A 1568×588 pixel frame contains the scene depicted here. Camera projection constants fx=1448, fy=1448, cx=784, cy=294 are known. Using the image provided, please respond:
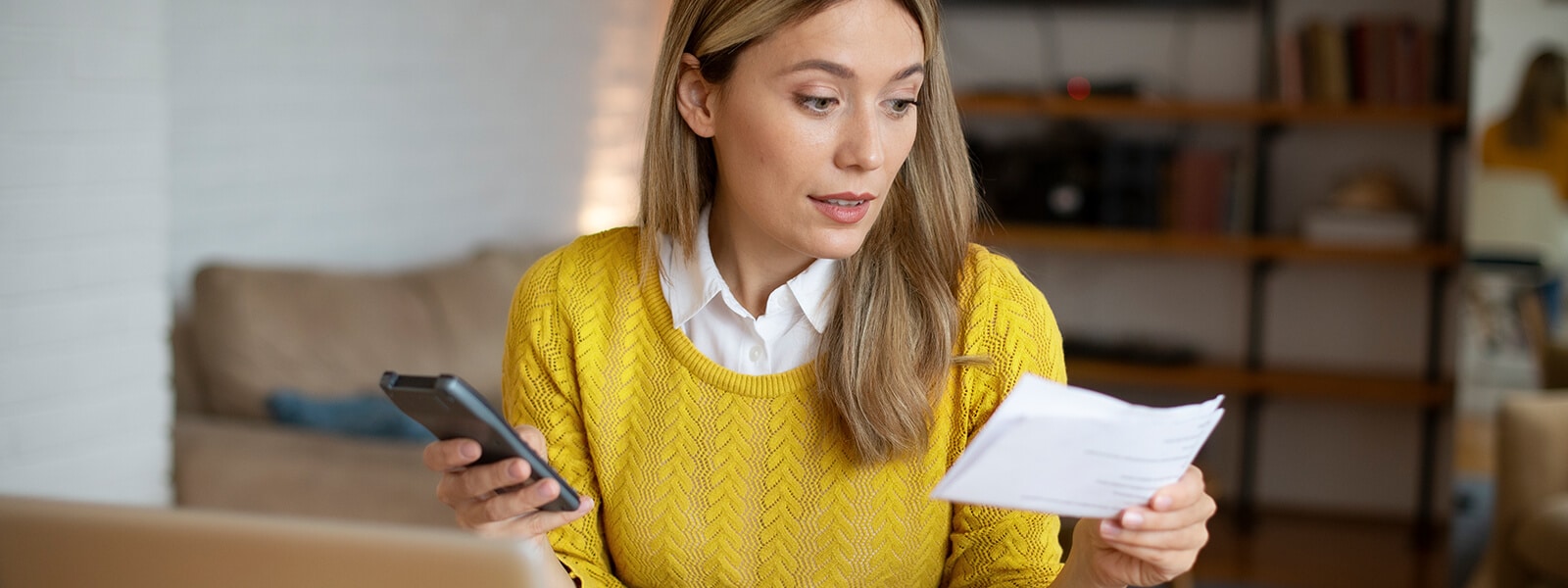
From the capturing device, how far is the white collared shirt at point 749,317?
1328 mm

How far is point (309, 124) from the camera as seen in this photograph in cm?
326

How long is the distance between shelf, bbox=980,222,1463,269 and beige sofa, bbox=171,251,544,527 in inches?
61.3

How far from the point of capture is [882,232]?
135 centimetres

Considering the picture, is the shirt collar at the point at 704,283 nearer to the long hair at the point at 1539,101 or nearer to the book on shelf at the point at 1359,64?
the long hair at the point at 1539,101

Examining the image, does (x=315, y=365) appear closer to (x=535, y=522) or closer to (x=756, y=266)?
(x=756, y=266)

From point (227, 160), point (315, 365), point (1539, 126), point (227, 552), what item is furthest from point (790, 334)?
point (1539, 126)

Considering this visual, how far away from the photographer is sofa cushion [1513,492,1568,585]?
2816mm

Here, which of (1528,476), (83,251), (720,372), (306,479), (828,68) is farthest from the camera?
(1528,476)

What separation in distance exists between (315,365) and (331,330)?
0.10 metres

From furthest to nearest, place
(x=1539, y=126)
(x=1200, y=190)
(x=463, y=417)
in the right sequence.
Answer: (x=1200, y=190) → (x=1539, y=126) → (x=463, y=417)

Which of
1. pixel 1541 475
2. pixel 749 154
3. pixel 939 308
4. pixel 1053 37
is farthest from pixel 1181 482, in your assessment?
pixel 1053 37

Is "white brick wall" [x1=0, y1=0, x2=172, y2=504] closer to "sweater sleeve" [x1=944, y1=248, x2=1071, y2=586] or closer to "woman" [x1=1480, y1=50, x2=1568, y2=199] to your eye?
"sweater sleeve" [x1=944, y1=248, x2=1071, y2=586]

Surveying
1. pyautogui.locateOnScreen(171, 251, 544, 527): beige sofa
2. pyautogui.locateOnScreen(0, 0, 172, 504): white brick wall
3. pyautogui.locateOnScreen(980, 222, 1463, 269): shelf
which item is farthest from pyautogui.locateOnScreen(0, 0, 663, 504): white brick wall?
pyautogui.locateOnScreen(980, 222, 1463, 269): shelf

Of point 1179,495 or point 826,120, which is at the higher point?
point 826,120
